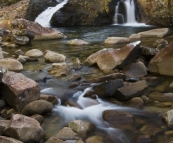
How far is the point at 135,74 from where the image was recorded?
6.97 meters

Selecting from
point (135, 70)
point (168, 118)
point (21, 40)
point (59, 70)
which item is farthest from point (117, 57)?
point (21, 40)

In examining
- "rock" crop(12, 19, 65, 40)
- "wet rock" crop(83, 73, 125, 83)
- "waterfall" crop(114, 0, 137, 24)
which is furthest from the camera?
"waterfall" crop(114, 0, 137, 24)

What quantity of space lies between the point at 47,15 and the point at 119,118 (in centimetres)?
1705

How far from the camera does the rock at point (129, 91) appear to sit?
5.39 m

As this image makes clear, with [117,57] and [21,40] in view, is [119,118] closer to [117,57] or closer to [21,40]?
[117,57]

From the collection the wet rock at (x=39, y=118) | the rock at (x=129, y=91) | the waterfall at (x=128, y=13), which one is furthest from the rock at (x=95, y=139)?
the waterfall at (x=128, y=13)

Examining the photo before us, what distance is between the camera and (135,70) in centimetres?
712

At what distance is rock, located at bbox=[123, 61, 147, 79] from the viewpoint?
273 inches

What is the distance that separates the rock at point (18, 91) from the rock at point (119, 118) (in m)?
1.41

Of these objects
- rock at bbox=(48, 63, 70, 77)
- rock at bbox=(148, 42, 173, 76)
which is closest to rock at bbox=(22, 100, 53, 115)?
rock at bbox=(48, 63, 70, 77)

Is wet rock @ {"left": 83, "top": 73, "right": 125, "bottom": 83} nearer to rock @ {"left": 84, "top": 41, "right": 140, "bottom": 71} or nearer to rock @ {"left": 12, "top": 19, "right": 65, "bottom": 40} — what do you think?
rock @ {"left": 84, "top": 41, "right": 140, "bottom": 71}

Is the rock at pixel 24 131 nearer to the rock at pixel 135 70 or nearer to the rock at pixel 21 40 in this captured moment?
the rock at pixel 135 70

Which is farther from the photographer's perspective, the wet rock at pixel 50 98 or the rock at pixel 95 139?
the wet rock at pixel 50 98

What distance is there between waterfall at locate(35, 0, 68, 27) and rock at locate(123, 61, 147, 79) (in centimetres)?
1381
